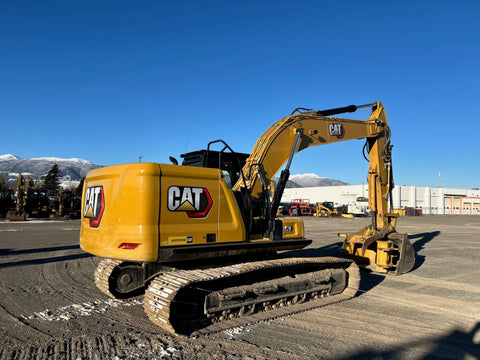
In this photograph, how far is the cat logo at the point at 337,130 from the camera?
8477mm

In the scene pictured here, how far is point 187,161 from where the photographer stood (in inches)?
280

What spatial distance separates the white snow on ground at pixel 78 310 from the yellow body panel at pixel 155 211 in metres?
1.08

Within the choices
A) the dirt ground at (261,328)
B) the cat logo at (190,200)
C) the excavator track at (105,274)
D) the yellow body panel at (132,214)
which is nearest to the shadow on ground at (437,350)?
the dirt ground at (261,328)

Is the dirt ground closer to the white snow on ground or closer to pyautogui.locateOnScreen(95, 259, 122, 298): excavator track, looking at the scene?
the white snow on ground

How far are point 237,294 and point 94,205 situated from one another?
8.73 ft

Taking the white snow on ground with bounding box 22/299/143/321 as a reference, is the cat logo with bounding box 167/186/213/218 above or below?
above

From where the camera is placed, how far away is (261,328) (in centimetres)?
522

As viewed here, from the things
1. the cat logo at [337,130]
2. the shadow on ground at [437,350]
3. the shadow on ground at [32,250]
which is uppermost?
the cat logo at [337,130]

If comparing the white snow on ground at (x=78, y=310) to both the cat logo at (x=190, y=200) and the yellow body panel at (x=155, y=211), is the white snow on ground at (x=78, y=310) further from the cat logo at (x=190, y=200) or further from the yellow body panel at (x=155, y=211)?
the cat logo at (x=190, y=200)

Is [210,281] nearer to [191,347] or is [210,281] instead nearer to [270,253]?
[191,347]

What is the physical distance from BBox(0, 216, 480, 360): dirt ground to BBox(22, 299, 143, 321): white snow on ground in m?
0.02

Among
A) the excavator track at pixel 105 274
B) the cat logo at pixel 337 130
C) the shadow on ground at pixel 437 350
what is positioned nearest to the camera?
the shadow on ground at pixel 437 350

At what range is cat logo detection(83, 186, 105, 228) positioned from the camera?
18.1 feet

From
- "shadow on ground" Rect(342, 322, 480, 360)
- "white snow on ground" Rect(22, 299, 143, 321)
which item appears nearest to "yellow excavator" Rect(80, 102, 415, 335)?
"white snow on ground" Rect(22, 299, 143, 321)
